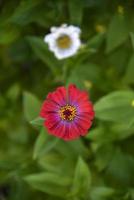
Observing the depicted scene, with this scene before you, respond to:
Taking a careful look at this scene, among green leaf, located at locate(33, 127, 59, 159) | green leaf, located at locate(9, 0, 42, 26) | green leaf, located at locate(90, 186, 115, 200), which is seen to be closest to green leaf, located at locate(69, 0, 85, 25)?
green leaf, located at locate(9, 0, 42, 26)

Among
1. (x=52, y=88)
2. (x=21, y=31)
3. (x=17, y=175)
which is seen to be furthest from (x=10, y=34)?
(x=17, y=175)

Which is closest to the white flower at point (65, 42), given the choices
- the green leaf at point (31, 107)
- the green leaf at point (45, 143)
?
the green leaf at point (31, 107)

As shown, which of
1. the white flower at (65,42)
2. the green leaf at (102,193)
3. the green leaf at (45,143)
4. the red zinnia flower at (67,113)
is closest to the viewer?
the red zinnia flower at (67,113)

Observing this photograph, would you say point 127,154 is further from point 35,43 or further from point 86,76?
point 35,43

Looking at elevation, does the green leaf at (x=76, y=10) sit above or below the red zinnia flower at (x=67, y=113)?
above

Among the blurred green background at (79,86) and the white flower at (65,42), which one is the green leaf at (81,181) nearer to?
the blurred green background at (79,86)

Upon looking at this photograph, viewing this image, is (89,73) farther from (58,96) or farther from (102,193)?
(58,96)

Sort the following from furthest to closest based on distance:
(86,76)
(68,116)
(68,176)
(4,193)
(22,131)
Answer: (4,193)
(22,131)
(86,76)
(68,176)
(68,116)
